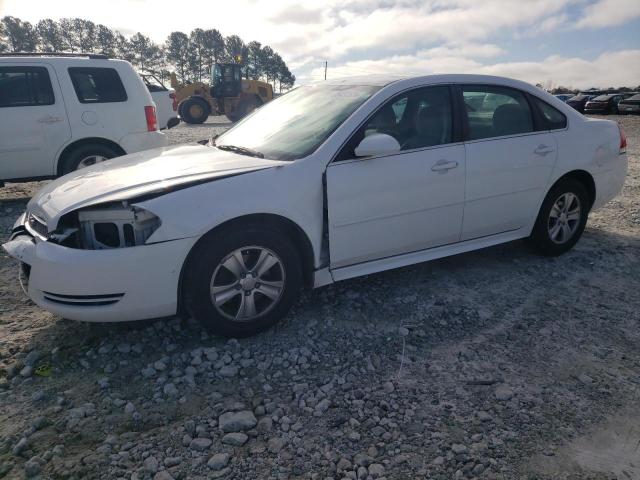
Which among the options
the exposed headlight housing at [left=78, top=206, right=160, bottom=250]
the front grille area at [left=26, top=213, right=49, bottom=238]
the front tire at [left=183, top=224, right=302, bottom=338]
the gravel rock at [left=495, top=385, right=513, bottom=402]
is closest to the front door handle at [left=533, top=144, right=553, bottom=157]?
the gravel rock at [left=495, top=385, right=513, bottom=402]

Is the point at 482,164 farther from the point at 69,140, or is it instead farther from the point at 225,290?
the point at 69,140

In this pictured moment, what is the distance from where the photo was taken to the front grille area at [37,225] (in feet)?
9.48

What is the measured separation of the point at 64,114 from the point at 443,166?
533 cm

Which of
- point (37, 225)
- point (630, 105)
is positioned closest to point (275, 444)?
point (37, 225)

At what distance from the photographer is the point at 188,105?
20312mm

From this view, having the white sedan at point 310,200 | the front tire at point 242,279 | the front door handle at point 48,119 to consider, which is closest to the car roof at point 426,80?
the white sedan at point 310,200

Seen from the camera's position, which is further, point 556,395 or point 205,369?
point 205,369

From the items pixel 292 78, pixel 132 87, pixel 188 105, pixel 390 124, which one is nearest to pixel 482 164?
pixel 390 124

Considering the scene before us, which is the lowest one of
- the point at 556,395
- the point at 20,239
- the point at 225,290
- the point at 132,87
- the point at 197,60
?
the point at 556,395

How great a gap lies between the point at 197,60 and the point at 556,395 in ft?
252

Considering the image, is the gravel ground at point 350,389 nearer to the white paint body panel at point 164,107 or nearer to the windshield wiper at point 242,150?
the windshield wiper at point 242,150

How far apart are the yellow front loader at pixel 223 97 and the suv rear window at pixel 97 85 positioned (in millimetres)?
14023

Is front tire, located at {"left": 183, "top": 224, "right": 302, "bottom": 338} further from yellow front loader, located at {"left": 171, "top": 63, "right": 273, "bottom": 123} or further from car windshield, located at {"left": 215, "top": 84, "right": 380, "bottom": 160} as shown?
yellow front loader, located at {"left": 171, "top": 63, "right": 273, "bottom": 123}

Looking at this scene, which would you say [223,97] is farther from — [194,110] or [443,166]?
[443,166]
